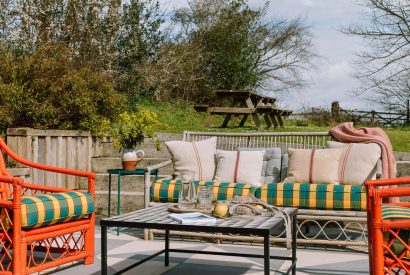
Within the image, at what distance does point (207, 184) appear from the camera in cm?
482

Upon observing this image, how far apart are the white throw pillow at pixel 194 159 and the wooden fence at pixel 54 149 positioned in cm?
159

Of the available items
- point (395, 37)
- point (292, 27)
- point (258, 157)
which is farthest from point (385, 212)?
point (292, 27)

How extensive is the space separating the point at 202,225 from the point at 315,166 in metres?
2.17

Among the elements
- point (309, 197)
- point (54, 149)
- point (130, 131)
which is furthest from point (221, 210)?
point (54, 149)

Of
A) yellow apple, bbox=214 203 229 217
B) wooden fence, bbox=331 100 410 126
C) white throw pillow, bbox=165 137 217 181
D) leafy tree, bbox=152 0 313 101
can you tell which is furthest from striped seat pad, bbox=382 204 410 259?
wooden fence, bbox=331 100 410 126

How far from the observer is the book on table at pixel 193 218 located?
9.67ft

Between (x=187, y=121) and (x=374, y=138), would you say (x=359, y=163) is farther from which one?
(x=187, y=121)

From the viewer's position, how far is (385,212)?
300cm

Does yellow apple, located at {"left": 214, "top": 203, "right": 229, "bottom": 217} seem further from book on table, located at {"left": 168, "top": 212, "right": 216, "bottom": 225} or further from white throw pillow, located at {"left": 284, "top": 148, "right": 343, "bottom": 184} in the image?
white throw pillow, located at {"left": 284, "top": 148, "right": 343, "bottom": 184}

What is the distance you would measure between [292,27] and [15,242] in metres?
14.7

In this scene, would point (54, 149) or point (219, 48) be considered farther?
point (219, 48)

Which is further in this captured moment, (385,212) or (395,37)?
(395,37)

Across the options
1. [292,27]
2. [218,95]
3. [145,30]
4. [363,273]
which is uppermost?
[292,27]

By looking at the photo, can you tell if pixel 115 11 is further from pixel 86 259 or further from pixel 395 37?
pixel 86 259
